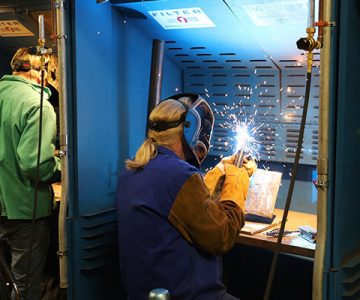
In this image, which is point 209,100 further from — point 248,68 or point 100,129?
point 100,129

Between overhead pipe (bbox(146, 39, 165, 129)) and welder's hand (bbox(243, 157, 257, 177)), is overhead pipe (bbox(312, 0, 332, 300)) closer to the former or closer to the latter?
welder's hand (bbox(243, 157, 257, 177))

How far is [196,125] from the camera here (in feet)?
6.65

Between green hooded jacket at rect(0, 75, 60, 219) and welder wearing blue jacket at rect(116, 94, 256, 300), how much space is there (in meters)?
0.69

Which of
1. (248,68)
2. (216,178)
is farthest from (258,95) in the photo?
(216,178)

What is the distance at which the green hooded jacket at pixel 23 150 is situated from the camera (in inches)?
92.4

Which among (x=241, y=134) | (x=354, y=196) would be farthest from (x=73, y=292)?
(x=354, y=196)

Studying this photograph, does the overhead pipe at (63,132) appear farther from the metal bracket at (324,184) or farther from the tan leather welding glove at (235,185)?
the metal bracket at (324,184)

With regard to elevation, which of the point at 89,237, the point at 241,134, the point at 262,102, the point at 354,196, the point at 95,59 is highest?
the point at 95,59

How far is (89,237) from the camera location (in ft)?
7.17

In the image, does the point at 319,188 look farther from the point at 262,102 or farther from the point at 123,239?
the point at 262,102

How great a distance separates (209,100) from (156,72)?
0.42 meters

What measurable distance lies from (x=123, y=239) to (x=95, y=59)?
33.1 inches

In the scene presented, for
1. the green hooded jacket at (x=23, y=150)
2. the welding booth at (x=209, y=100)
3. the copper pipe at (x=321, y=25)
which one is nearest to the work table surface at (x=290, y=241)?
the welding booth at (x=209, y=100)

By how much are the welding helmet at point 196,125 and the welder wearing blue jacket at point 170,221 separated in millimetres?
84
